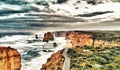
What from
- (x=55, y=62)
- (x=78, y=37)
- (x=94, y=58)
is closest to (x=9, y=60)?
(x=55, y=62)

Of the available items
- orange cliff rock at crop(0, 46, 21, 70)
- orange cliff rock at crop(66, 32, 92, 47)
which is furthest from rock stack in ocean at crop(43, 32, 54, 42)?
orange cliff rock at crop(0, 46, 21, 70)

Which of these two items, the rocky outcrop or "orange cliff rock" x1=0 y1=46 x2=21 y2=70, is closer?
"orange cliff rock" x1=0 y1=46 x2=21 y2=70

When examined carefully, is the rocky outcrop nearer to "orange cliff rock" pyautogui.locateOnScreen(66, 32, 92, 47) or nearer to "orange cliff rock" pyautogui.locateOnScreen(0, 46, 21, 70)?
"orange cliff rock" pyautogui.locateOnScreen(66, 32, 92, 47)

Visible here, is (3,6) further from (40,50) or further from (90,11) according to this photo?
(90,11)

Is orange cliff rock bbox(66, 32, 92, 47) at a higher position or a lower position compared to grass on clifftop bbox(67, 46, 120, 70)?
higher

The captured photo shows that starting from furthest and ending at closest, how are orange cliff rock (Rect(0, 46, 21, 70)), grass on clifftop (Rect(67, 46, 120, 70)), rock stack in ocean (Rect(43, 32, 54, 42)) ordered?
rock stack in ocean (Rect(43, 32, 54, 42))
grass on clifftop (Rect(67, 46, 120, 70))
orange cliff rock (Rect(0, 46, 21, 70))

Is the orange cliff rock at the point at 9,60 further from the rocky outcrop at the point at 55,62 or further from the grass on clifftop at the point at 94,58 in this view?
the grass on clifftop at the point at 94,58

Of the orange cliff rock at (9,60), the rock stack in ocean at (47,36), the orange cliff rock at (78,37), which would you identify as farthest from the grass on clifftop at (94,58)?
the orange cliff rock at (9,60)
